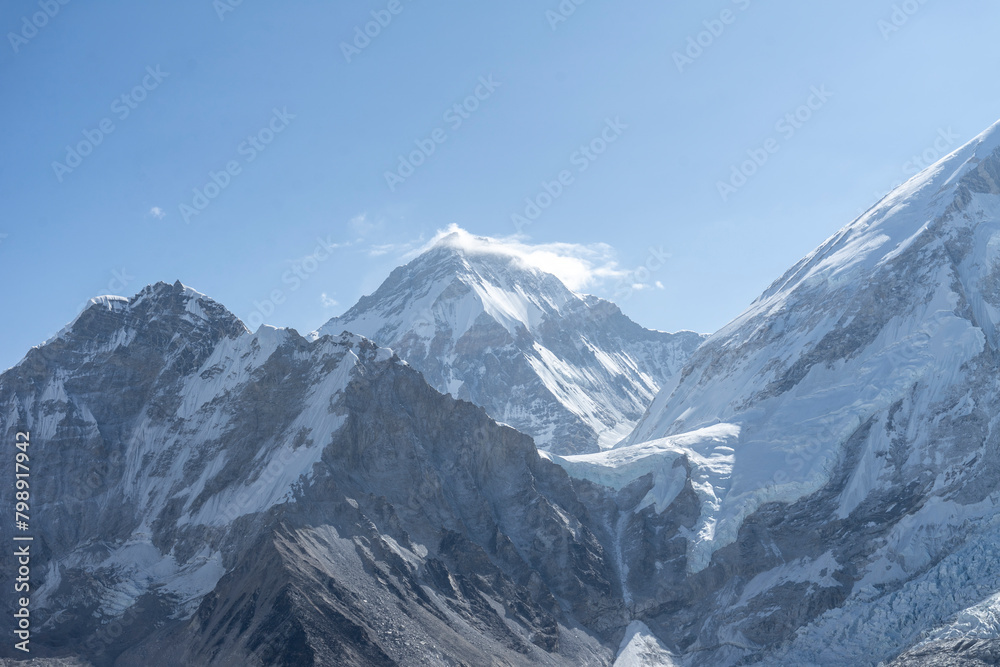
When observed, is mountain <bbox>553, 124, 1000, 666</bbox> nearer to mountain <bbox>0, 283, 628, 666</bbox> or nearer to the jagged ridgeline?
the jagged ridgeline

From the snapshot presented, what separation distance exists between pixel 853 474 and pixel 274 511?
88.5m

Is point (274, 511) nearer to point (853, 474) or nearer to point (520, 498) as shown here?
point (520, 498)

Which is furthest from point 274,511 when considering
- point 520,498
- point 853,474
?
point 853,474

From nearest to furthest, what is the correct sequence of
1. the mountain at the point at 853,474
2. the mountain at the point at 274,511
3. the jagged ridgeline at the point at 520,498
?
the mountain at the point at 274,511, the jagged ridgeline at the point at 520,498, the mountain at the point at 853,474

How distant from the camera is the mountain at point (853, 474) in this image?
118 meters

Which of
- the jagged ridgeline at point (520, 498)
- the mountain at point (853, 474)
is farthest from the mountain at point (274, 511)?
the mountain at point (853, 474)

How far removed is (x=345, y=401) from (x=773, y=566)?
71686mm

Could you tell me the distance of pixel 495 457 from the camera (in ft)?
510

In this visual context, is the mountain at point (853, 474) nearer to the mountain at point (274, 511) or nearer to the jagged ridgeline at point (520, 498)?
the jagged ridgeline at point (520, 498)

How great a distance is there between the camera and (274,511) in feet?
429

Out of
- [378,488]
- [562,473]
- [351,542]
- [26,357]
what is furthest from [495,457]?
[26,357]

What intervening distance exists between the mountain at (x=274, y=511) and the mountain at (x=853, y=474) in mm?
15341

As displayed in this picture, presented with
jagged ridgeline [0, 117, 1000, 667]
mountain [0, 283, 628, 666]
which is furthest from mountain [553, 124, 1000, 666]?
mountain [0, 283, 628, 666]

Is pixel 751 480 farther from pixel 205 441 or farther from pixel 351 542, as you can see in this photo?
pixel 205 441
